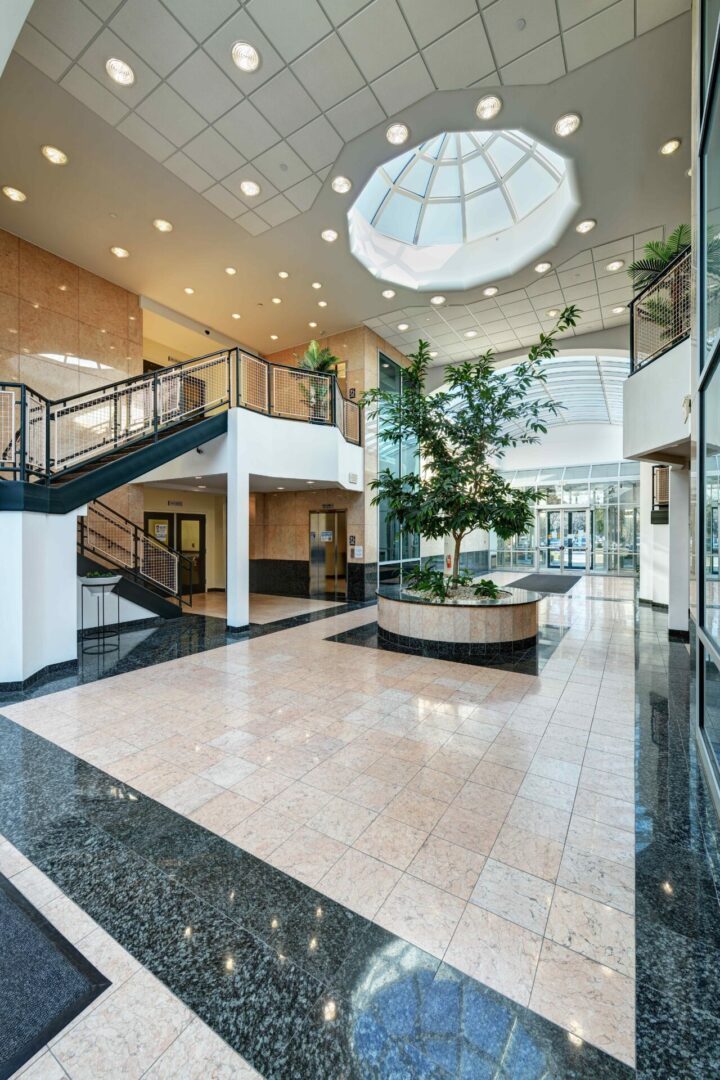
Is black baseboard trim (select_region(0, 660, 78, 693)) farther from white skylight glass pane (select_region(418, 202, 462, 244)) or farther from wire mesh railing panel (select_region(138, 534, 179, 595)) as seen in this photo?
white skylight glass pane (select_region(418, 202, 462, 244))

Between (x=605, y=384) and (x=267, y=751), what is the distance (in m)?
18.0

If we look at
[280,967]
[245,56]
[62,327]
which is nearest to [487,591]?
[280,967]

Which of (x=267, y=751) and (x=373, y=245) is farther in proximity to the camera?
(x=373, y=245)

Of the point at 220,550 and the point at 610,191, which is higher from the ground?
the point at 610,191

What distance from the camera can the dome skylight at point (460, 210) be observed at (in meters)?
7.93

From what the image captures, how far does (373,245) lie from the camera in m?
9.05

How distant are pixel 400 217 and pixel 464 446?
5.55 m

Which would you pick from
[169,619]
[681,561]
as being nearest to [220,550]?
[169,619]

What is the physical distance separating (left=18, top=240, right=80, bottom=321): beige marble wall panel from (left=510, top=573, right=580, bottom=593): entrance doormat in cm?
1263

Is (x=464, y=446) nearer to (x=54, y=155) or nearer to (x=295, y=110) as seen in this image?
(x=295, y=110)

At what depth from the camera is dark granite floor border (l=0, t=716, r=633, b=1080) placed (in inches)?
60.0

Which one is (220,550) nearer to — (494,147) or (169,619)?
(169,619)

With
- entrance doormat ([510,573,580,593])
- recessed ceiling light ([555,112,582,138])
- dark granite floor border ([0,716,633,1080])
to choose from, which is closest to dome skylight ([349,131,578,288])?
recessed ceiling light ([555,112,582,138])

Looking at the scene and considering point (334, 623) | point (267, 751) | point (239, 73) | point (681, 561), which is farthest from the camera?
point (334, 623)
